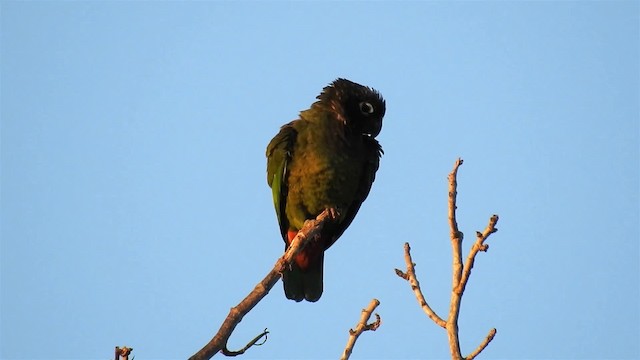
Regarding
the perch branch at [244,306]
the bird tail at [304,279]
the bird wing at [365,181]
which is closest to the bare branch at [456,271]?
the perch branch at [244,306]

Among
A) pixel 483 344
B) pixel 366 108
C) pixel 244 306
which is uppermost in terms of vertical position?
pixel 366 108

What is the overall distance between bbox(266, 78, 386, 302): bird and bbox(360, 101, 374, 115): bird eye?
0.01 metres

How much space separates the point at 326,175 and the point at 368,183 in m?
0.66

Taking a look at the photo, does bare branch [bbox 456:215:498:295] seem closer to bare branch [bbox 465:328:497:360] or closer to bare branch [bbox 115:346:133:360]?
bare branch [bbox 465:328:497:360]

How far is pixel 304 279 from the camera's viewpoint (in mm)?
7906

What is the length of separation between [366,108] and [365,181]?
0.79 metres

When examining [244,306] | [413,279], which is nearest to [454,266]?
[413,279]

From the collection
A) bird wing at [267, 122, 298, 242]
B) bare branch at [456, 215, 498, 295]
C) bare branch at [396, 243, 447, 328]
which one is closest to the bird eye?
bird wing at [267, 122, 298, 242]

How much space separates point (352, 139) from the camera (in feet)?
26.7

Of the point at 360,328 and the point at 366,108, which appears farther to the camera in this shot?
the point at 366,108

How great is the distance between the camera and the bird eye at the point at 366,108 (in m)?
8.30

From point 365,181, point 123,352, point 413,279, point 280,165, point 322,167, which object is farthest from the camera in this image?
point 365,181

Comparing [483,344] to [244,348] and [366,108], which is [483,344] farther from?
[366,108]

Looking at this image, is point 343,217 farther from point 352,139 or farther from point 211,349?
point 211,349
